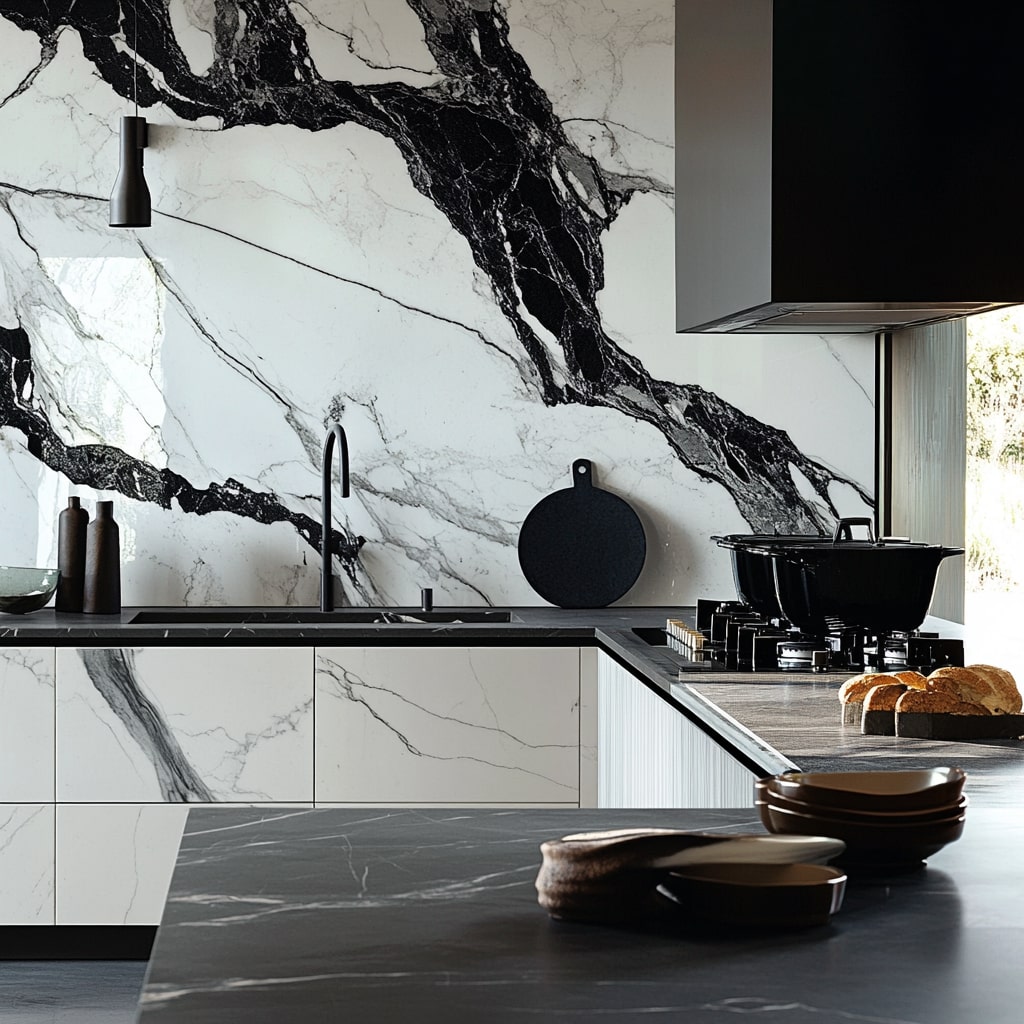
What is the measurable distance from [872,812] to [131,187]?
297cm

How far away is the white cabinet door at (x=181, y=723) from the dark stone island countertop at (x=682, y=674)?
5cm

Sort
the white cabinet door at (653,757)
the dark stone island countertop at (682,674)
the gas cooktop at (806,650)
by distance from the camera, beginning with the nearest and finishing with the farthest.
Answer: the dark stone island countertop at (682,674) → the white cabinet door at (653,757) → the gas cooktop at (806,650)

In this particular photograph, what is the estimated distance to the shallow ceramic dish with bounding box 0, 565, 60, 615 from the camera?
3516 millimetres

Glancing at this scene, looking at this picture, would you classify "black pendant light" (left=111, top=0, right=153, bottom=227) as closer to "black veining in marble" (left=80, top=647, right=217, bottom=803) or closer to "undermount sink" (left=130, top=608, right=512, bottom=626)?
"undermount sink" (left=130, top=608, right=512, bottom=626)

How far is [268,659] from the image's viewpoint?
330 centimetres

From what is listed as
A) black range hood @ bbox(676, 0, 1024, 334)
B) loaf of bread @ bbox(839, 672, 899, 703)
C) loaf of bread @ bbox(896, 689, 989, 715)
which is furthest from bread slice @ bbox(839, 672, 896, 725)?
black range hood @ bbox(676, 0, 1024, 334)

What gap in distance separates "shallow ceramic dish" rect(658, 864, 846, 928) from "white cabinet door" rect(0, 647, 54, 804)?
2.51 metres

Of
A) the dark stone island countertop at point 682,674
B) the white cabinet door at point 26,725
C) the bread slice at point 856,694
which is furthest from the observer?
the white cabinet door at point 26,725

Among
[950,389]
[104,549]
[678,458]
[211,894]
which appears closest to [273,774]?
[104,549]

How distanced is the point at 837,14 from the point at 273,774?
6.60 ft

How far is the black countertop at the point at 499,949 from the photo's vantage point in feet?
2.82

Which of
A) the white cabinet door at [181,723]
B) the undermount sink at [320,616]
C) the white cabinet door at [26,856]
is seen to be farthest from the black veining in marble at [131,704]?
the undermount sink at [320,616]

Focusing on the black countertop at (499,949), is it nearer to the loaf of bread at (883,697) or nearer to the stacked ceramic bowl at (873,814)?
the stacked ceramic bowl at (873,814)

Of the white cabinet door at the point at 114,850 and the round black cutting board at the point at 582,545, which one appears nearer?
the white cabinet door at the point at 114,850
